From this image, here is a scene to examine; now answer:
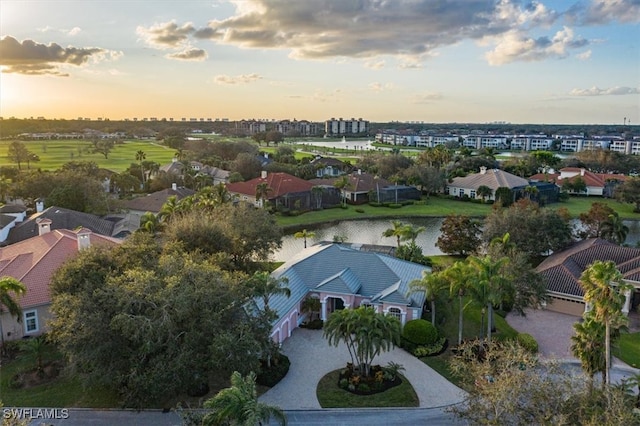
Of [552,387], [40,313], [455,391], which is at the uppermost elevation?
[552,387]

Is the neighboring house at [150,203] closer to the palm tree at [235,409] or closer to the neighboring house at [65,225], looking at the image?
the neighboring house at [65,225]

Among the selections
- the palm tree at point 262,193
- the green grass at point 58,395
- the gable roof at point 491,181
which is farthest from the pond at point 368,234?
the green grass at point 58,395

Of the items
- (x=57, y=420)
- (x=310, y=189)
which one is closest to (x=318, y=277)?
(x=57, y=420)

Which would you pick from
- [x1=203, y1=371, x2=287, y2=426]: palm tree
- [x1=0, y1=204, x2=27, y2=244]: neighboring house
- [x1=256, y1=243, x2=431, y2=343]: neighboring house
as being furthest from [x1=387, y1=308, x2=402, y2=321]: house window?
[x1=0, y1=204, x2=27, y2=244]: neighboring house

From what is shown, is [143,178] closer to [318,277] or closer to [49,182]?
[49,182]

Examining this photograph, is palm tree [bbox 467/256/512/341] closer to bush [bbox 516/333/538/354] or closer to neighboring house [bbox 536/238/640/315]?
bush [bbox 516/333/538/354]

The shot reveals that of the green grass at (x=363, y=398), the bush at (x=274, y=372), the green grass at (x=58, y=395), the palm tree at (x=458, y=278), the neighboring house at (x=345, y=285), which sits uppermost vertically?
the palm tree at (x=458, y=278)

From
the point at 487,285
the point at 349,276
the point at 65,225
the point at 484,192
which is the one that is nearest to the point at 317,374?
the point at 349,276
